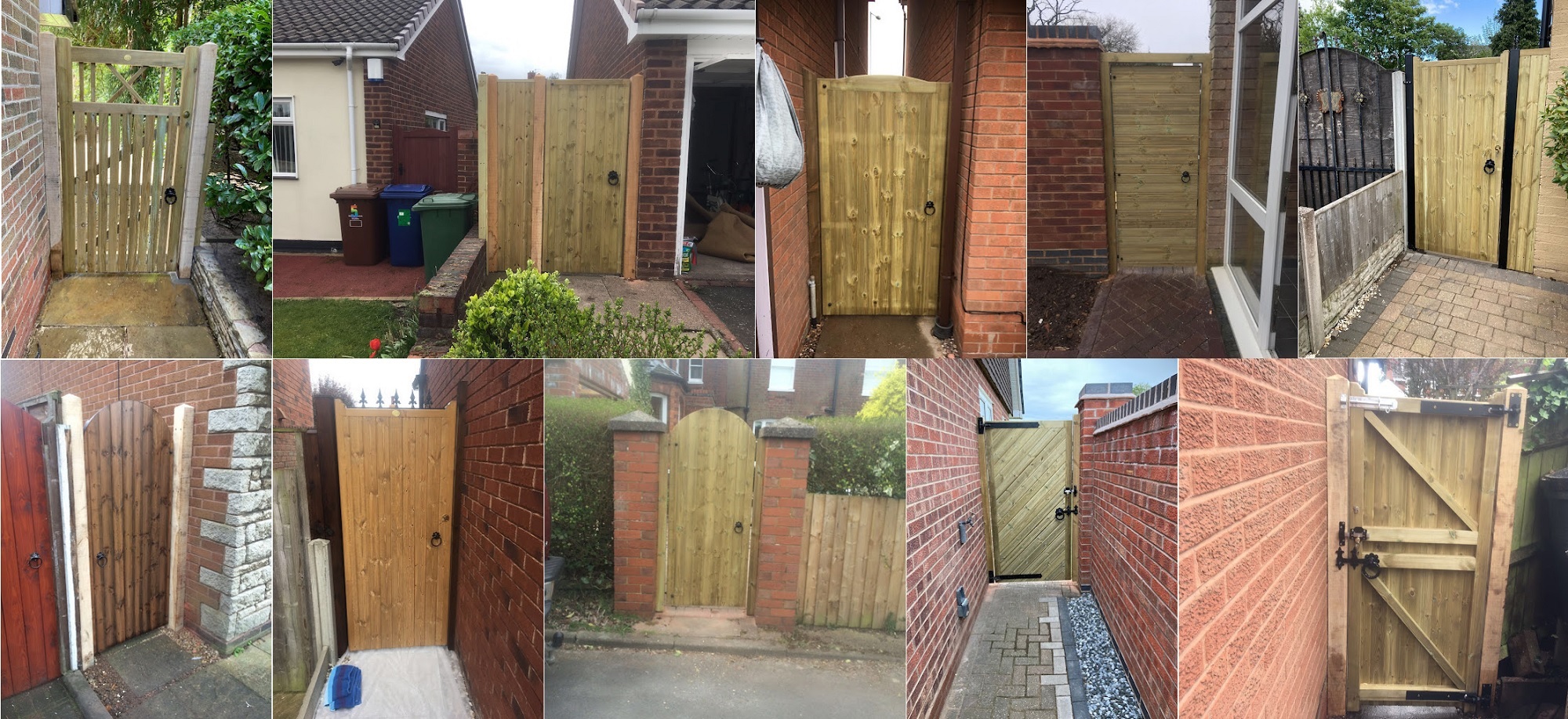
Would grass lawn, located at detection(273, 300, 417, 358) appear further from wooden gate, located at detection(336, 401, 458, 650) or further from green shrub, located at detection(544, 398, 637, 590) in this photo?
green shrub, located at detection(544, 398, 637, 590)

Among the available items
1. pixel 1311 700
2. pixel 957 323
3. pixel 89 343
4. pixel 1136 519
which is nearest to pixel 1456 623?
pixel 1311 700

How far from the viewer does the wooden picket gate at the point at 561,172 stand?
2.53 m

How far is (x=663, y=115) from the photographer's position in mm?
2623

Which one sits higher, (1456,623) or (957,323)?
(957,323)

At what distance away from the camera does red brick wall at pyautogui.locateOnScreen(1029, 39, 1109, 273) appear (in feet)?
8.38

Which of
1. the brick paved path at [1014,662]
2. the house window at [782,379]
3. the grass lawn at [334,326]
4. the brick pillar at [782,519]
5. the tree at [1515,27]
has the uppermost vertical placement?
the tree at [1515,27]

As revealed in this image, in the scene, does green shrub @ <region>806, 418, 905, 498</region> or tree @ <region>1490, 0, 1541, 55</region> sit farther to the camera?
tree @ <region>1490, 0, 1541, 55</region>

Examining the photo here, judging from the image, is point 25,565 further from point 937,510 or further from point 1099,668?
point 1099,668

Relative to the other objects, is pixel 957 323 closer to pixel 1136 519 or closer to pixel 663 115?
pixel 1136 519

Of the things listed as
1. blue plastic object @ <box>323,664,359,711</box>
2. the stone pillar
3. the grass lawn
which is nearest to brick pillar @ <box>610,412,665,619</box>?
the grass lawn

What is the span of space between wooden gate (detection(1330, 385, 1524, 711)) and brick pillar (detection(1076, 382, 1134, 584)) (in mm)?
1218

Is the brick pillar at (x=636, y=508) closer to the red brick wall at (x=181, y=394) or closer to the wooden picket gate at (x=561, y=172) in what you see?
the wooden picket gate at (x=561, y=172)

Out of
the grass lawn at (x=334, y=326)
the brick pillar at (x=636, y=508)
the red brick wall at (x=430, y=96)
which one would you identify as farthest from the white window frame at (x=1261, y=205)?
the grass lawn at (x=334, y=326)

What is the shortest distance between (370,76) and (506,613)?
1.96m
